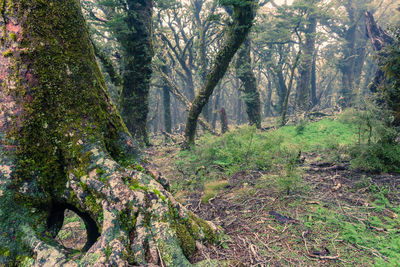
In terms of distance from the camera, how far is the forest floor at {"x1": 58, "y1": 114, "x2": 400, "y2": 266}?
8.39 feet

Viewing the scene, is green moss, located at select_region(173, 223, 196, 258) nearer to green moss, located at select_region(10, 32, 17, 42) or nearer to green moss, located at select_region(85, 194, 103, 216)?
green moss, located at select_region(85, 194, 103, 216)

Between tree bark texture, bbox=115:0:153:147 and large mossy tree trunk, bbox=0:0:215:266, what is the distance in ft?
16.8

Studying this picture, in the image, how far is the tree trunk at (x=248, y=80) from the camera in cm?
1253

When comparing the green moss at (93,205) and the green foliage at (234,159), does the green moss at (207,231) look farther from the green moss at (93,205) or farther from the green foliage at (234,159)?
the green foliage at (234,159)

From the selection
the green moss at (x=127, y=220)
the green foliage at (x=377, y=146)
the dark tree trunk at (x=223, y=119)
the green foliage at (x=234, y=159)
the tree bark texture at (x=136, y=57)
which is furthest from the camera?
the dark tree trunk at (x=223, y=119)

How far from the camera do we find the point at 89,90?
A: 8.55 feet

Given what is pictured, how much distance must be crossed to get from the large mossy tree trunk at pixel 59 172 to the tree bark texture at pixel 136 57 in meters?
5.12

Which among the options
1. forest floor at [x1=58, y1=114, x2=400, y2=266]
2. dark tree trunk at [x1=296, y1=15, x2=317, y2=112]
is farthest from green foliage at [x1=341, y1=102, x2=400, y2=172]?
dark tree trunk at [x1=296, y1=15, x2=317, y2=112]

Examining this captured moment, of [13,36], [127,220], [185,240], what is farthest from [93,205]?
[13,36]

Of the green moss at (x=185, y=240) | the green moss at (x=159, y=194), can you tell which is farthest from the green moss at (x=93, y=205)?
the green moss at (x=185, y=240)

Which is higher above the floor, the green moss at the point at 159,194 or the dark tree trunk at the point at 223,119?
the dark tree trunk at the point at 223,119

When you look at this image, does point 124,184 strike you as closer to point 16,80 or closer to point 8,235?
point 8,235

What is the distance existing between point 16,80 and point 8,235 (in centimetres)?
153

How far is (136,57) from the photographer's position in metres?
7.52
